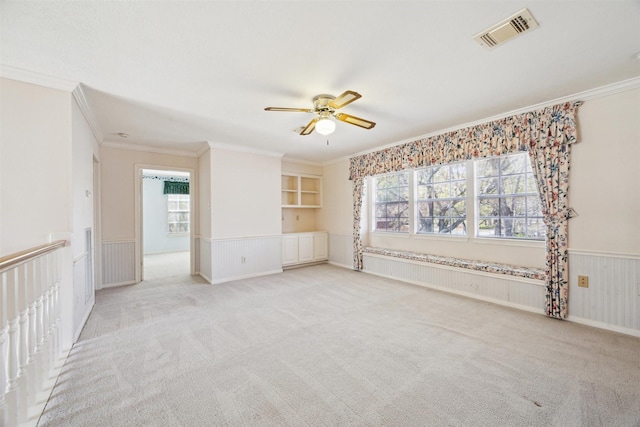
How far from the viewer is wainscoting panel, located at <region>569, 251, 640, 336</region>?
103 inches

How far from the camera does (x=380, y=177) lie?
553 centimetres

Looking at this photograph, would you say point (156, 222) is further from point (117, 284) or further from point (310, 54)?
point (310, 54)

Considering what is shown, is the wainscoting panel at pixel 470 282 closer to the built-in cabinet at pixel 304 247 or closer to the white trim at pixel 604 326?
the white trim at pixel 604 326

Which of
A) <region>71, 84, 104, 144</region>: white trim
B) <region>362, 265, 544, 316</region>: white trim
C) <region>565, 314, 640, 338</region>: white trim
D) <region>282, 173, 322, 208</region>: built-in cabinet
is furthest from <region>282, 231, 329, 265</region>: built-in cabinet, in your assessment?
<region>565, 314, 640, 338</region>: white trim

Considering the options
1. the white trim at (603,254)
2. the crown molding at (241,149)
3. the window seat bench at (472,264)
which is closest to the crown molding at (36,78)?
Answer: the crown molding at (241,149)

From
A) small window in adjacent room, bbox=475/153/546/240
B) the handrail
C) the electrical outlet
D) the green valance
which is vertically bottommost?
the electrical outlet

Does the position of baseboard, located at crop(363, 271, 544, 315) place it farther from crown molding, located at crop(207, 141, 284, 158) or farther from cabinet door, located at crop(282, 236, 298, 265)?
crown molding, located at crop(207, 141, 284, 158)

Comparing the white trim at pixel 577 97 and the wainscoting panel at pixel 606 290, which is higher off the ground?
the white trim at pixel 577 97

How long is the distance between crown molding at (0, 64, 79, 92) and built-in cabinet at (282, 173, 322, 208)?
3926 mm

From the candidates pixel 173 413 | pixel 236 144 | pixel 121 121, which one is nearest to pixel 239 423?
pixel 173 413

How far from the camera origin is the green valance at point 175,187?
8.52 m

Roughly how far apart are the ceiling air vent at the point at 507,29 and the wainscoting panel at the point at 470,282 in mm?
2764

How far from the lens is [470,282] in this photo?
376 cm

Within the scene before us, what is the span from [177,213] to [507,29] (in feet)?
30.9
